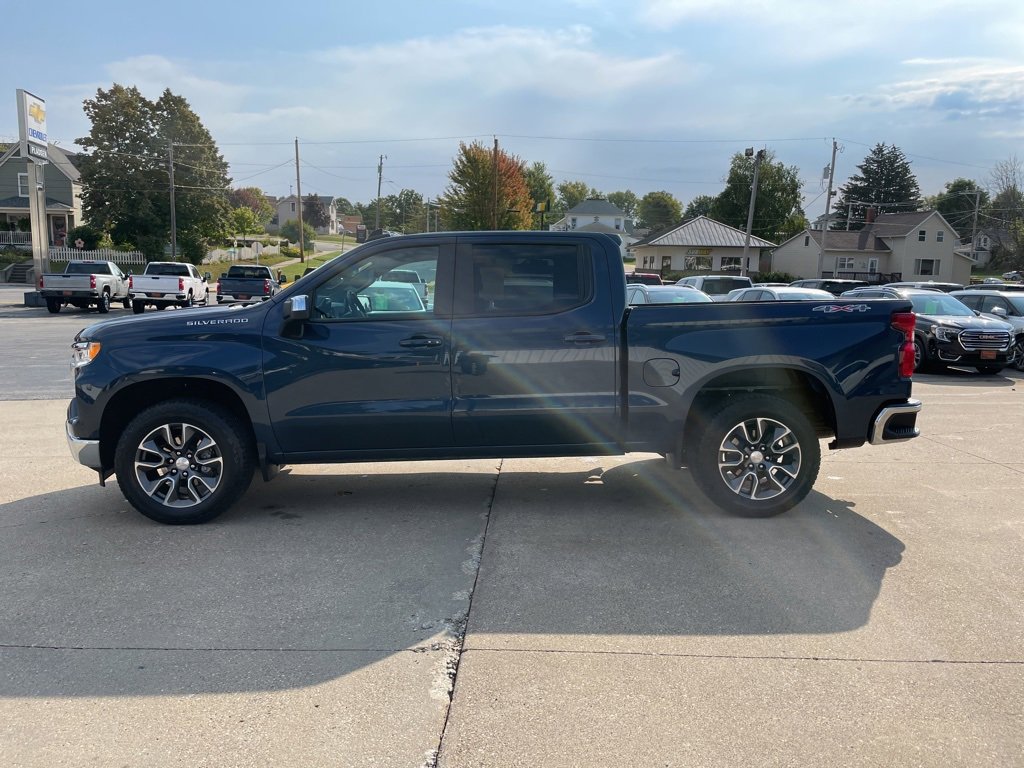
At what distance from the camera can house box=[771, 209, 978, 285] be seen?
213 ft

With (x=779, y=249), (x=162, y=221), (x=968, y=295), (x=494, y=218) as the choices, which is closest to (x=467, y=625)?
(x=968, y=295)

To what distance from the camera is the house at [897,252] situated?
213 ft

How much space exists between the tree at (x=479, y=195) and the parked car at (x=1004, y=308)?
107 ft

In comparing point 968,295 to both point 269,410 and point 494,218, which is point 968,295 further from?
point 494,218

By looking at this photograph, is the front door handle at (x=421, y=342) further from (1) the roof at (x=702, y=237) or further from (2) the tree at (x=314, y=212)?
(2) the tree at (x=314, y=212)

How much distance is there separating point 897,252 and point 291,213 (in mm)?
106060

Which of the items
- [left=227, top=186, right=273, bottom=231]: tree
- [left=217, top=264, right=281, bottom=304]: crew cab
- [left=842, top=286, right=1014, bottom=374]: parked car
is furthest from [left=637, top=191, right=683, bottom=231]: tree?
[left=842, top=286, right=1014, bottom=374]: parked car

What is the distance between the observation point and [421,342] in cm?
542

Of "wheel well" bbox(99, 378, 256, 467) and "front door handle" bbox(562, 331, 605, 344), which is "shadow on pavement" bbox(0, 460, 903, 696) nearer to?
"wheel well" bbox(99, 378, 256, 467)

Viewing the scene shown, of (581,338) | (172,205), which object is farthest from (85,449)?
(172,205)

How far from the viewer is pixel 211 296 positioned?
3906cm

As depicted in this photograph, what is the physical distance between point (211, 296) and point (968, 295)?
3256cm

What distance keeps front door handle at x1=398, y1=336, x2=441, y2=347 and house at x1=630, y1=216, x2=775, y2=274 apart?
2610 inches

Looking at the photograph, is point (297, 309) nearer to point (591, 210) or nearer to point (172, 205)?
point (172, 205)
